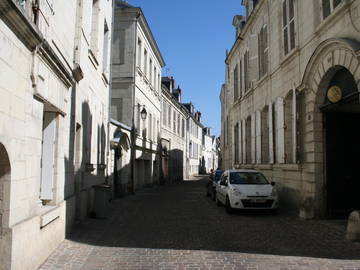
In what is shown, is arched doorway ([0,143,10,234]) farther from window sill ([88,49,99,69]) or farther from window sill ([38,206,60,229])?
window sill ([88,49,99,69])

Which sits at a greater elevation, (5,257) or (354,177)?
(354,177)

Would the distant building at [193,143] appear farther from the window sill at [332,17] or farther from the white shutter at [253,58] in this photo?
the window sill at [332,17]

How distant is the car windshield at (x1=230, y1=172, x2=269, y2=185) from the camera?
13.0 meters

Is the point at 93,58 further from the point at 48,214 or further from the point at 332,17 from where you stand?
the point at 332,17

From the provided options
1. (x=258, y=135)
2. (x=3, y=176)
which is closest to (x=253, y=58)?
(x=258, y=135)

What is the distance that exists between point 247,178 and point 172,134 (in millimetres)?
23875

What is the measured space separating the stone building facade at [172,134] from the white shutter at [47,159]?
23.9 m

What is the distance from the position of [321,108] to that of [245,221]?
3.85 m

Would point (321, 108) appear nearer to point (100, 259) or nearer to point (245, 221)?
point (245, 221)

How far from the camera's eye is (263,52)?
1675 cm

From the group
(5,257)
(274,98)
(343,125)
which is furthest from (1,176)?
(274,98)

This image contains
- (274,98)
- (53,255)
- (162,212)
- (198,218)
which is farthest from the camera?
(274,98)

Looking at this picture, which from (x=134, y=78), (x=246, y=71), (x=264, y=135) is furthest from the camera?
(x=134, y=78)

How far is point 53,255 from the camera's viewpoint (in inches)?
256
